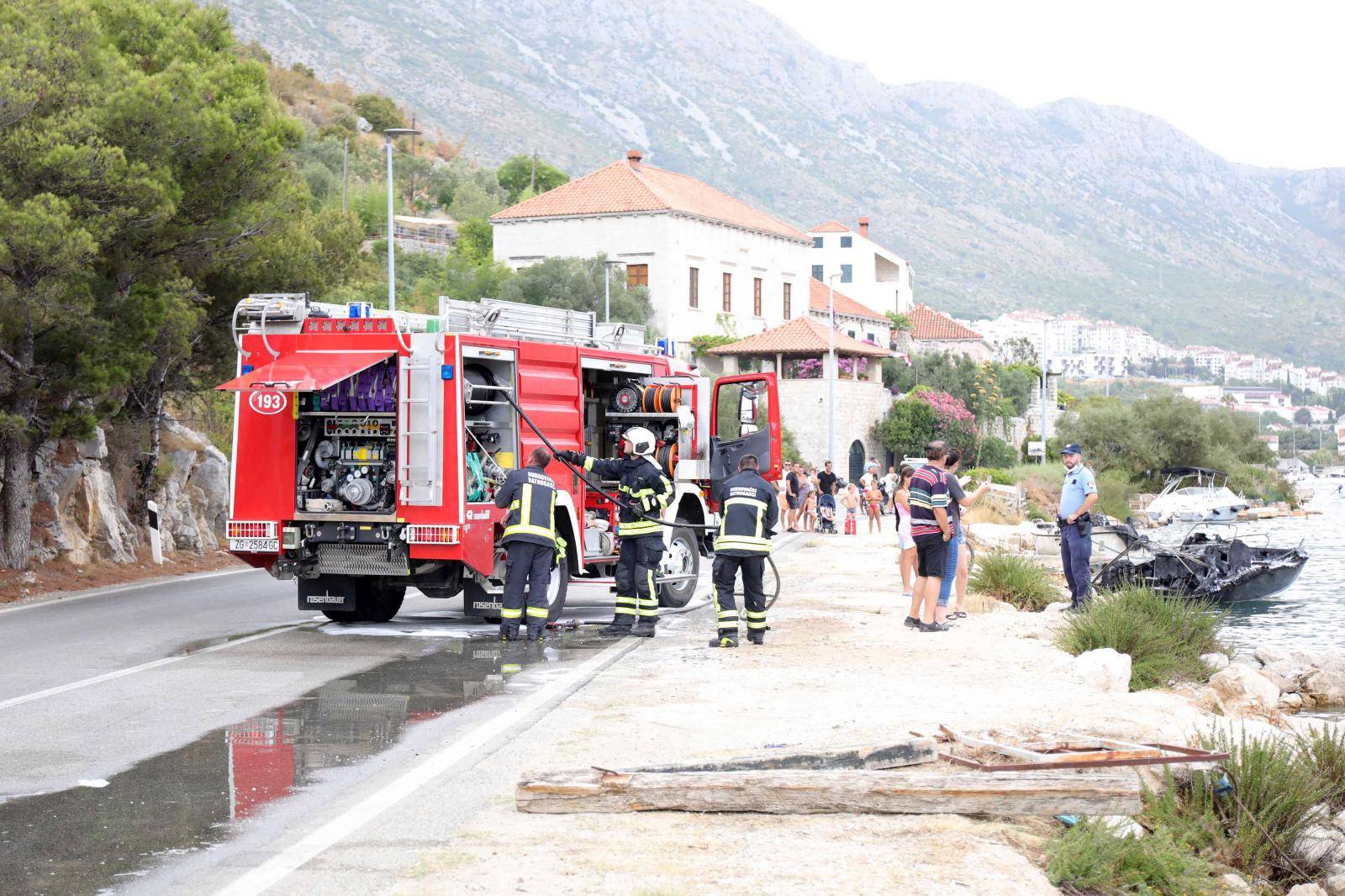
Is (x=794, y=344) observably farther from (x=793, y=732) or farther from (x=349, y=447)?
(x=793, y=732)

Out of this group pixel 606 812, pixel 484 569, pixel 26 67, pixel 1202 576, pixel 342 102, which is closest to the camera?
pixel 606 812

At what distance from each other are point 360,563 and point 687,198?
178 feet

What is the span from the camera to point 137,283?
70.4 feet

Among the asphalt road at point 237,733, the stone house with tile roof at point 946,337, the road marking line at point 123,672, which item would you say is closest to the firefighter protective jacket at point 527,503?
the asphalt road at point 237,733

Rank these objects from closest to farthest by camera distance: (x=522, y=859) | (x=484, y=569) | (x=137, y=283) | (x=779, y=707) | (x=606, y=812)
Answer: (x=522, y=859), (x=606, y=812), (x=779, y=707), (x=484, y=569), (x=137, y=283)

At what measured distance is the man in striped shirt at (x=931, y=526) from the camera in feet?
47.6

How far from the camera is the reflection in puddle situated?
6582mm

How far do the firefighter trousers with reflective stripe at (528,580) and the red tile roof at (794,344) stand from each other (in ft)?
157

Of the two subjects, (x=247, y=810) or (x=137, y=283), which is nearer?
(x=247, y=810)

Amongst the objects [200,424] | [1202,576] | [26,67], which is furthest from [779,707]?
[200,424]

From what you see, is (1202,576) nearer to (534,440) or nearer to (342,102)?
(534,440)

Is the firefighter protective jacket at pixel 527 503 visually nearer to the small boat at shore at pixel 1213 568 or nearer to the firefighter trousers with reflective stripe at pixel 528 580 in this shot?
the firefighter trousers with reflective stripe at pixel 528 580

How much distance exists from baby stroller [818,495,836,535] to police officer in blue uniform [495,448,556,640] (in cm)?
2245

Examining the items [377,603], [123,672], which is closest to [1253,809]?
[123,672]
